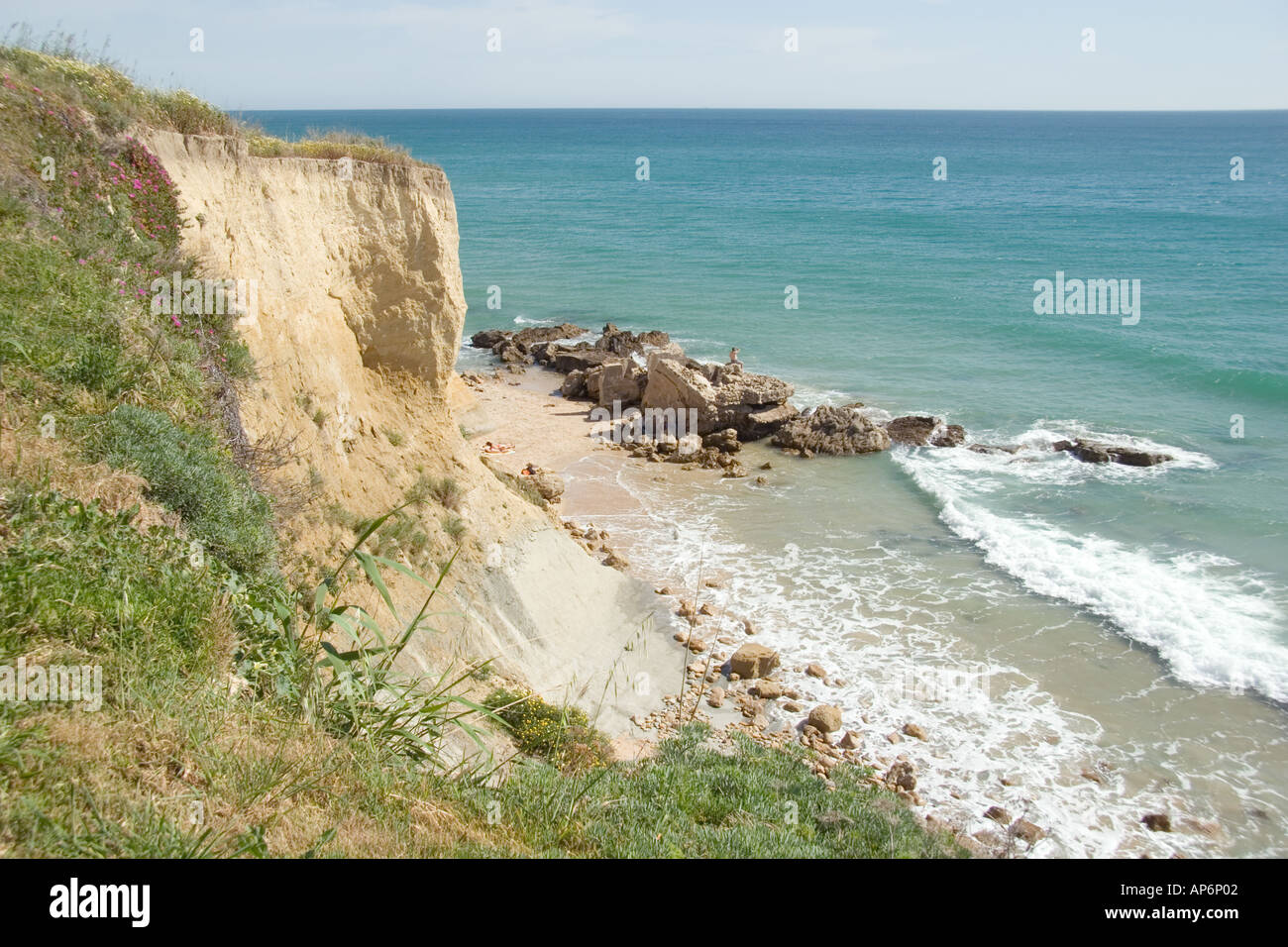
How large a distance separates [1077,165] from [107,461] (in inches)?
4611

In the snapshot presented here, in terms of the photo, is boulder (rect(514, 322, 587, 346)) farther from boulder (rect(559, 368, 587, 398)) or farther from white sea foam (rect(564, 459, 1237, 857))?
white sea foam (rect(564, 459, 1237, 857))

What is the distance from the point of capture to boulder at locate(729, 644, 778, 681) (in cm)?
1387

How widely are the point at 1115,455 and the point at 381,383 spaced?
19.5m

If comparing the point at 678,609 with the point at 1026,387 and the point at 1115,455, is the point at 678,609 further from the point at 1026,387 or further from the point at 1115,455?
the point at 1026,387

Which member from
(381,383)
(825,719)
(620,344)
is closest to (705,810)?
(825,719)

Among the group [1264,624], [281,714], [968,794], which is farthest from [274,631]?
[1264,624]

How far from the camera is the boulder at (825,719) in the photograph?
41.3ft

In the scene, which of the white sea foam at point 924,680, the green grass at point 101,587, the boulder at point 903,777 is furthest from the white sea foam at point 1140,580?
the green grass at point 101,587

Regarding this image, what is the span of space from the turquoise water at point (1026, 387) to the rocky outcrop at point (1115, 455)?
0.53 m

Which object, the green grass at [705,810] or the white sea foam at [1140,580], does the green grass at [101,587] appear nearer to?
the green grass at [705,810]

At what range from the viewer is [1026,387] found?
30609mm

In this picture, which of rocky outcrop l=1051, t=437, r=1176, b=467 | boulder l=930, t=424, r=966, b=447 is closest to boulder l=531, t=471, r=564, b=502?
boulder l=930, t=424, r=966, b=447
